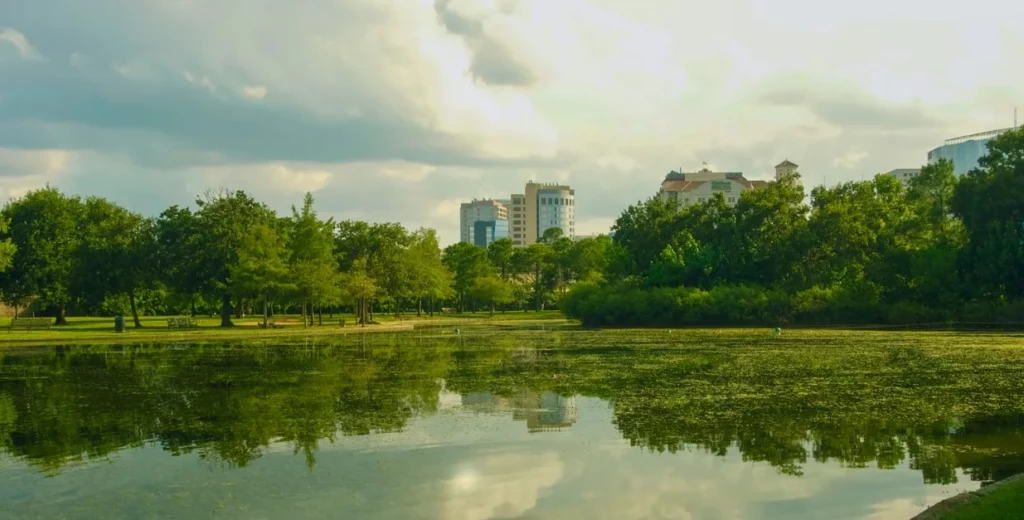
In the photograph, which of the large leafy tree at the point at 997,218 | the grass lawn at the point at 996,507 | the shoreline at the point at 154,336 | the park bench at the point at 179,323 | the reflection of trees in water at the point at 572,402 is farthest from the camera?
the park bench at the point at 179,323

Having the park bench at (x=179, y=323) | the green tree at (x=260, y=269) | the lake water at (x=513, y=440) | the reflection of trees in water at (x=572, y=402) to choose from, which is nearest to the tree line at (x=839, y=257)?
the reflection of trees in water at (x=572, y=402)

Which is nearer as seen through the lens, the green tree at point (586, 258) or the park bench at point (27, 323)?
the park bench at point (27, 323)

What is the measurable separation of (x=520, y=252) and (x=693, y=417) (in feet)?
356

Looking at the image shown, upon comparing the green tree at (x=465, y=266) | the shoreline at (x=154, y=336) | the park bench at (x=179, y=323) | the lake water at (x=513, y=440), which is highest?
the green tree at (x=465, y=266)

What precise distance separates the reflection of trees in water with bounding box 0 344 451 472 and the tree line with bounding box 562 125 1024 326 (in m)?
37.8

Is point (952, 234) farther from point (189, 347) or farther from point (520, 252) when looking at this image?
point (520, 252)

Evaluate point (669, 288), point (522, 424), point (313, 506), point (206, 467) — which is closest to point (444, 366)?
point (522, 424)

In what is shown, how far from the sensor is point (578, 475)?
13.6 meters

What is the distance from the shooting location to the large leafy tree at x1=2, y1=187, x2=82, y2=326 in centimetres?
6850

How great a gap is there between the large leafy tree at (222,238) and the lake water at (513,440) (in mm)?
32480

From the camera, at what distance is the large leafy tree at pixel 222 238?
63.2 m

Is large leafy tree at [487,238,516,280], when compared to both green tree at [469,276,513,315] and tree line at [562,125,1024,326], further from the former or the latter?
tree line at [562,125,1024,326]

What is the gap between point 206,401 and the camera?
2245 cm

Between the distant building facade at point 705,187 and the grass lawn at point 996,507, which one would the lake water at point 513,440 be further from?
the distant building facade at point 705,187
